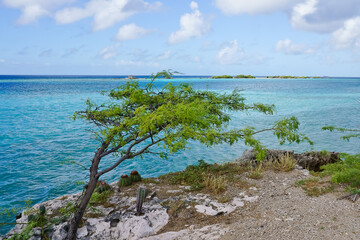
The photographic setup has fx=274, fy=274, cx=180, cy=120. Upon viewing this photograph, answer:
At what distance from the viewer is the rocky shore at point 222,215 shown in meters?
6.26

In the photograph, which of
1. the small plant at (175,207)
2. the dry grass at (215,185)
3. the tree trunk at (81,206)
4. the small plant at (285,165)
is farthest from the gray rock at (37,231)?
the small plant at (285,165)

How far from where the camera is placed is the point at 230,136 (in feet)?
20.0

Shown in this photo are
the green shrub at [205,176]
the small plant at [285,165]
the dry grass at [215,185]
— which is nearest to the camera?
the dry grass at [215,185]

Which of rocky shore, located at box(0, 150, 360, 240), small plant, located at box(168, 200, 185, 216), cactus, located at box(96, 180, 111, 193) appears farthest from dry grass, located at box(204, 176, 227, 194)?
cactus, located at box(96, 180, 111, 193)

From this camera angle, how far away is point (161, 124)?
591cm

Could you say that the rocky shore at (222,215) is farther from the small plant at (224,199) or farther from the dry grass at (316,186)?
the dry grass at (316,186)

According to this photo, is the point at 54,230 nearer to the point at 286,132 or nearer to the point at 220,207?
the point at 220,207

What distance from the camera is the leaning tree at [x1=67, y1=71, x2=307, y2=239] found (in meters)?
5.55

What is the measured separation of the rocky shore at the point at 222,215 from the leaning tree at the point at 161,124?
3.56ft

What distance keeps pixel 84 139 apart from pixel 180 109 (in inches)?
668

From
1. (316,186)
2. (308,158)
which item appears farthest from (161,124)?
(308,158)

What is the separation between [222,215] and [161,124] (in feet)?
10.9

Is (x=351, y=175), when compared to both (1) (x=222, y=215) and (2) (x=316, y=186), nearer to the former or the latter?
(2) (x=316, y=186)

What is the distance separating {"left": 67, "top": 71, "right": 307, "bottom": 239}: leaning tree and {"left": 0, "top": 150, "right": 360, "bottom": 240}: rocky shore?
1.08 m
